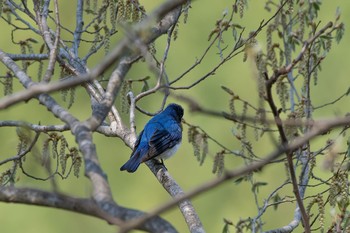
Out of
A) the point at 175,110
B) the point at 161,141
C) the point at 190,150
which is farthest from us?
the point at 190,150

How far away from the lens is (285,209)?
1036cm

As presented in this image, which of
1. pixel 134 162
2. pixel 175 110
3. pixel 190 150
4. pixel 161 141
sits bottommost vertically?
pixel 134 162

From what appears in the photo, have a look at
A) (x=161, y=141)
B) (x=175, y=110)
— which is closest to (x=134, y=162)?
(x=161, y=141)

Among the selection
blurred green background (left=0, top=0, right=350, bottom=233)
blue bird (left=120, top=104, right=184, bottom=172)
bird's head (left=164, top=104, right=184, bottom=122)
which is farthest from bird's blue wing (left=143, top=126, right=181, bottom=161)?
blurred green background (left=0, top=0, right=350, bottom=233)

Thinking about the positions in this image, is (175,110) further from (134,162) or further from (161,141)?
(134,162)

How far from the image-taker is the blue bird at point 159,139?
23.1 ft

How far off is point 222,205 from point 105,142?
235 cm

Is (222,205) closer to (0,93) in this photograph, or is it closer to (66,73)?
(0,93)

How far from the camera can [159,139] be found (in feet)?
25.0

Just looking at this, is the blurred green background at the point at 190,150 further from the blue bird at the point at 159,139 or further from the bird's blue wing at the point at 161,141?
the bird's blue wing at the point at 161,141

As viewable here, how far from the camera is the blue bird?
277 inches

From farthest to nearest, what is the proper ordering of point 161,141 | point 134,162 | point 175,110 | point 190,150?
point 190,150, point 175,110, point 161,141, point 134,162

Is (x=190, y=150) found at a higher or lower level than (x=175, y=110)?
higher

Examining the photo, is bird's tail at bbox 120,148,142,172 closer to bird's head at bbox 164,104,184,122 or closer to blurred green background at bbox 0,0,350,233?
bird's head at bbox 164,104,184,122
